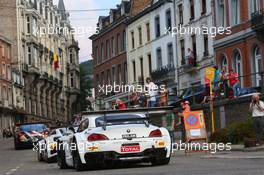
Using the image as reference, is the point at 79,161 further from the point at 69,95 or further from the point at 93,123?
the point at 69,95

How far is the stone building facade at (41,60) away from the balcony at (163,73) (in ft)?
110

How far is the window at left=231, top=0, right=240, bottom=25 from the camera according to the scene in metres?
43.1

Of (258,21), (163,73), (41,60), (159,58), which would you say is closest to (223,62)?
(258,21)

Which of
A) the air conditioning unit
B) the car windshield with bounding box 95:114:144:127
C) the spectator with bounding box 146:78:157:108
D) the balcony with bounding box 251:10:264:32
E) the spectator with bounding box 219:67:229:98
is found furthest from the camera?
the air conditioning unit

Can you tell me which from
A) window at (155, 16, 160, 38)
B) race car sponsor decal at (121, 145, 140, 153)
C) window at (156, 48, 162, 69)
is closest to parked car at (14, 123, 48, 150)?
race car sponsor decal at (121, 145, 140, 153)

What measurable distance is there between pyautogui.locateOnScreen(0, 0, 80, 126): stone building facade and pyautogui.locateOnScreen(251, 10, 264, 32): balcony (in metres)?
54.3

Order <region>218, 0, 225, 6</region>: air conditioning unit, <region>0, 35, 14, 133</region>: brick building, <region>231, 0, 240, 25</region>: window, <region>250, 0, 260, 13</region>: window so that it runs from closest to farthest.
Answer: <region>250, 0, 260, 13</region>: window
<region>231, 0, 240, 25</region>: window
<region>218, 0, 225, 6</region>: air conditioning unit
<region>0, 35, 14, 133</region>: brick building

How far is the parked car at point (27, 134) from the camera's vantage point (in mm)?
37969

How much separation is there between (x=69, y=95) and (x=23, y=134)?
3641 inches

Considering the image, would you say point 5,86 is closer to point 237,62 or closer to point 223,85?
point 237,62

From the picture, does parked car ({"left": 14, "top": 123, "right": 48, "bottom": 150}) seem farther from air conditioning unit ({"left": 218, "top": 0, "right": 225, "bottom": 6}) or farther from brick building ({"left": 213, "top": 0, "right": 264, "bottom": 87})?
air conditioning unit ({"left": 218, "top": 0, "right": 225, "bottom": 6})

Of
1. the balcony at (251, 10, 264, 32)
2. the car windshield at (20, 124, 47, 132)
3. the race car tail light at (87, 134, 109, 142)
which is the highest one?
the balcony at (251, 10, 264, 32)

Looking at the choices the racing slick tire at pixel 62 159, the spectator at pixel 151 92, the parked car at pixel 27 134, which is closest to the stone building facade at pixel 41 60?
the parked car at pixel 27 134

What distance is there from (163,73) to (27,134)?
22240mm
